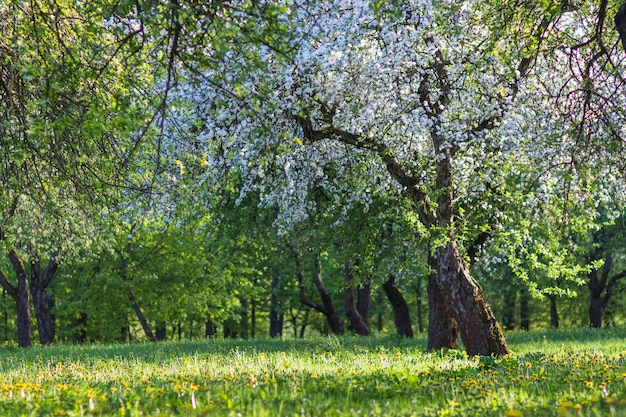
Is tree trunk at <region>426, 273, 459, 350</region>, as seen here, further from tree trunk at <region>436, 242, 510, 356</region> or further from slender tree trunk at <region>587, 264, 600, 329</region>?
slender tree trunk at <region>587, 264, 600, 329</region>

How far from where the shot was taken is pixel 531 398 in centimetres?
541

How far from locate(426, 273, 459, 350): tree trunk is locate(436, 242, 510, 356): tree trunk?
3771 mm

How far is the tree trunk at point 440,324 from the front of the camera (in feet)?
53.1

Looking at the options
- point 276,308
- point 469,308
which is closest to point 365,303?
point 276,308

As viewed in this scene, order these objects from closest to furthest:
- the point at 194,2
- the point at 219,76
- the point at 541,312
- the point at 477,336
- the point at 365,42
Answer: the point at 194,2 → the point at 219,76 → the point at 365,42 → the point at 477,336 → the point at 541,312

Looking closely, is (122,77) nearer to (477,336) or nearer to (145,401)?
(145,401)

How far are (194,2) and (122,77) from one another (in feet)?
9.75

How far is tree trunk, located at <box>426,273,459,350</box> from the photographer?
1619cm

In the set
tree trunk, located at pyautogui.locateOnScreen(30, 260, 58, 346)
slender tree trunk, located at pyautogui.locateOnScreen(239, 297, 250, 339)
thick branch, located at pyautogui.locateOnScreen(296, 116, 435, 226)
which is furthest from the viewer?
slender tree trunk, located at pyautogui.locateOnScreen(239, 297, 250, 339)

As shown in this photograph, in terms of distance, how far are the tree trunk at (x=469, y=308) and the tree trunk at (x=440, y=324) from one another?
3.77m

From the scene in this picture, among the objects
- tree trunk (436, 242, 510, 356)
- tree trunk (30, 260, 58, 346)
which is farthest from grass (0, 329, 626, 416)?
tree trunk (30, 260, 58, 346)

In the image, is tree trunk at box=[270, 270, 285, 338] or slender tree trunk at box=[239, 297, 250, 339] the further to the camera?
slender tree trunk at box=[239, 297, 250, 339]

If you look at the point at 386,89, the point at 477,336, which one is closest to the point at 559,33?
the point at 386,89

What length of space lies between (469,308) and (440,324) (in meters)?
4.16
